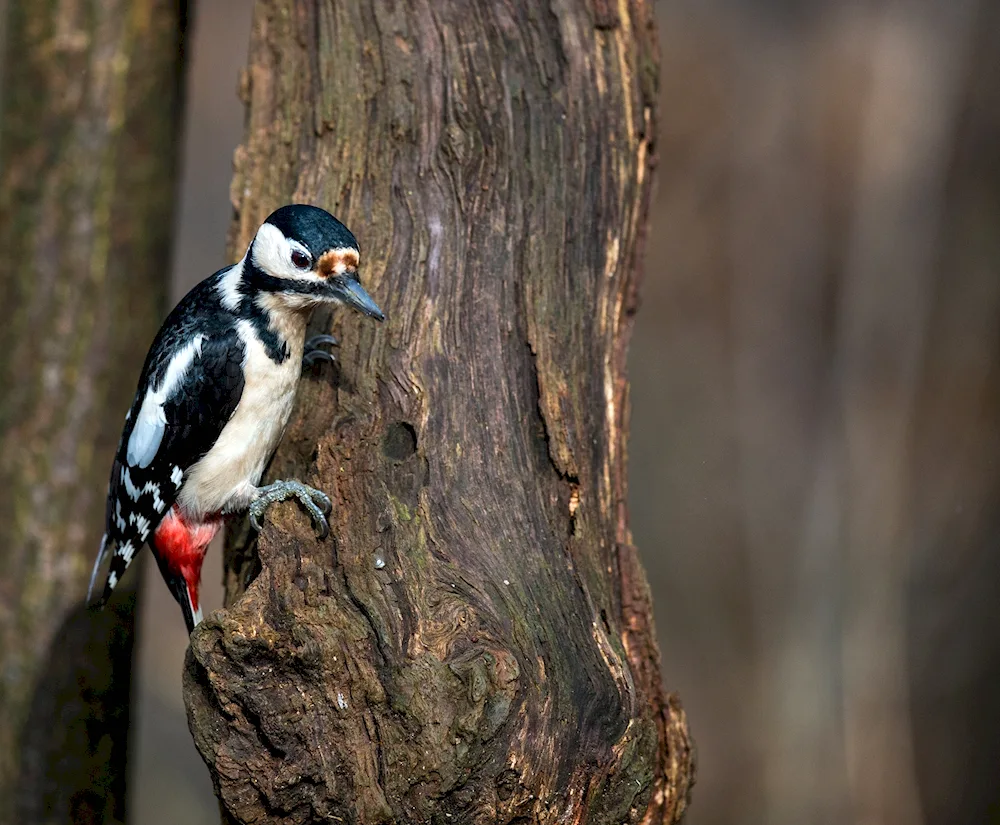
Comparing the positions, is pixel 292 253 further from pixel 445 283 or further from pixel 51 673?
pixel 51 673

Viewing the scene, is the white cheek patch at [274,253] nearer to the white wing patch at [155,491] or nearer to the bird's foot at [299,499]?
the bird's foot at [299,499]

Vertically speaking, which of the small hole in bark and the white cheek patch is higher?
the white cheek patch

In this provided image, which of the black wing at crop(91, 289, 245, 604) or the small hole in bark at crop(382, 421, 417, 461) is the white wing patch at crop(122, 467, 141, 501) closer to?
the black wing at crop(91, 289, 245, 604)

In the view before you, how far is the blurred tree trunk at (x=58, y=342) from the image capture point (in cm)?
363

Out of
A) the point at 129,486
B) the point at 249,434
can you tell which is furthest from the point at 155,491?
the point at 249,434

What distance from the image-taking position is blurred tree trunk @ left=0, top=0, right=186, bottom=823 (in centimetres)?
363

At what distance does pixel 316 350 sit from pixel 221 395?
0.97 ft

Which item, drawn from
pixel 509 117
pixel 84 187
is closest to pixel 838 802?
pixel 509 117

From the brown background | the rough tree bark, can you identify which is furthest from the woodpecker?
the brown background

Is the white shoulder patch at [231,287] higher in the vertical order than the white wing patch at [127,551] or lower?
higher

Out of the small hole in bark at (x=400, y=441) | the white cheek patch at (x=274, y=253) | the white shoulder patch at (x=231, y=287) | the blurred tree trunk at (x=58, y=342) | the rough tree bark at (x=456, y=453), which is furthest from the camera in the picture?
the blurred tree trunk at (x=58, y=342)

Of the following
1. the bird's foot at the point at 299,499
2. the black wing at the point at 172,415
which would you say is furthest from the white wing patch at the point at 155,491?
the bird's foot at the point at 299,499

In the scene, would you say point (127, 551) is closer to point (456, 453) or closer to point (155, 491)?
point (155, 491)

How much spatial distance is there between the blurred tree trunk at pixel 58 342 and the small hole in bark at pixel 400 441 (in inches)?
51.5
